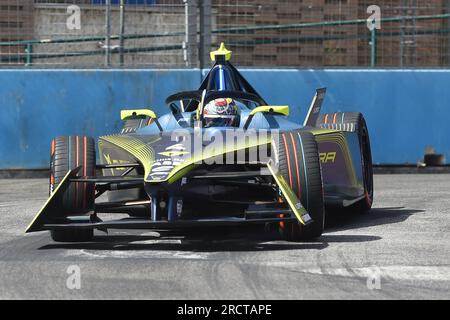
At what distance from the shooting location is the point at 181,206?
7.46m

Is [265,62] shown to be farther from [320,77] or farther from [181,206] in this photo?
[181,206]

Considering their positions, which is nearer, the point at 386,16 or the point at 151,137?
the point at 151,137

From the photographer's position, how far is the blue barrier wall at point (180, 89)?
13.8 meters

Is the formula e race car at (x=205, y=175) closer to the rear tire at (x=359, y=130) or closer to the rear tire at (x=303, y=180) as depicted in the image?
the rear tire at (x=303, y=180)

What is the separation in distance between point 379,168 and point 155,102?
317 cm

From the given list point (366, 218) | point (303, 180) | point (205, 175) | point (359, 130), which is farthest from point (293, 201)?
point (359, 130)

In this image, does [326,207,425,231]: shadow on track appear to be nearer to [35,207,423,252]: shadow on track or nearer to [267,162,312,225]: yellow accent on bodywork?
[35,207,423,252]: shadow on track

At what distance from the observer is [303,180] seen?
7.48 m

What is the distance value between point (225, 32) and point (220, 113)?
5.87 metres

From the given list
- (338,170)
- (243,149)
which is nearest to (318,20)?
(338,170)

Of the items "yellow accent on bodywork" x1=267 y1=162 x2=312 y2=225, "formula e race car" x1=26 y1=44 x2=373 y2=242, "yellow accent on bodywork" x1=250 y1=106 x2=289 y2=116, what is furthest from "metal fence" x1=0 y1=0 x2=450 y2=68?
"yellow accent on bodywork" x1=267 y1=162 x2=312 y2=225

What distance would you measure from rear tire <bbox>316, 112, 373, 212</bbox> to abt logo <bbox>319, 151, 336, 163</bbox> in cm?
82

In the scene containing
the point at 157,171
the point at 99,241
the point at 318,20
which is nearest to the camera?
the point at 157,171

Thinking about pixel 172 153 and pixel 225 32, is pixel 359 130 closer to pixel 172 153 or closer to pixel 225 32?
pixel 172 153
